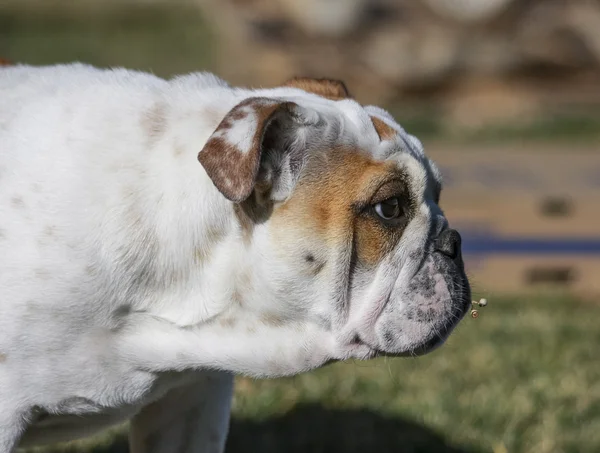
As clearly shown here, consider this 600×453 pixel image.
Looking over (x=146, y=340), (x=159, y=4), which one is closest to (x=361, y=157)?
(x=146, y=340)

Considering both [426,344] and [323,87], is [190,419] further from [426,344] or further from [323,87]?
[323,87]

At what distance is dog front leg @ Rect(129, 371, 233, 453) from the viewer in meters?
3.25

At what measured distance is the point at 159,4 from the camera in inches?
927

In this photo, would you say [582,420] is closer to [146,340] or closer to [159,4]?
[146,340]

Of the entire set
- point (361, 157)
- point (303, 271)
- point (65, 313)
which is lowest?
point (65, 313)

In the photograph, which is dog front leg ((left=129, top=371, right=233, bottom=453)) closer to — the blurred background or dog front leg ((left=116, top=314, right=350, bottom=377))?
dog front leg ((left=116, top=314, right=350, bottom=377))

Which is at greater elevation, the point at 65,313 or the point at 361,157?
the point at 361,157

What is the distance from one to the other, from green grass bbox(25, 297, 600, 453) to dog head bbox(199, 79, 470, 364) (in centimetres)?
100

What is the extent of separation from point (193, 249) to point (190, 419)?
0.71 meters

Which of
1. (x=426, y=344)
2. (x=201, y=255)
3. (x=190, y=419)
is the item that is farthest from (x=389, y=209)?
(x=190, y=419)

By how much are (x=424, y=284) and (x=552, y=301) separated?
3.31 meters

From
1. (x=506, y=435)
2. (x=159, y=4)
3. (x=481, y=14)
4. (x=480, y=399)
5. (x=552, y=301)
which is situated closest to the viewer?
(x=506, y=435)

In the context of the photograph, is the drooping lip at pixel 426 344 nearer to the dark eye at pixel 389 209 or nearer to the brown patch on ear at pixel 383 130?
the dark eye at pixel 389 209

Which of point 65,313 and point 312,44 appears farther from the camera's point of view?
point 312,44
